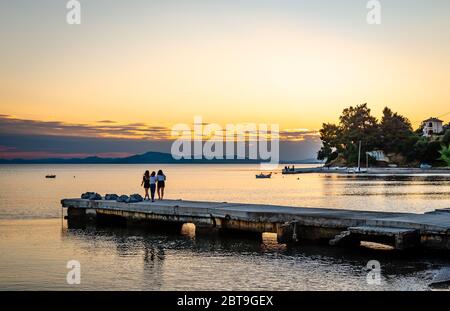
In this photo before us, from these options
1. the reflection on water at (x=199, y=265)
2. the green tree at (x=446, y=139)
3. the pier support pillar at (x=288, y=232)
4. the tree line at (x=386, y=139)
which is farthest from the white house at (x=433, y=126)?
the pier support pillar at (x=288, y=232)

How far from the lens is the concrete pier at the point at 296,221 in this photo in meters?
22.1

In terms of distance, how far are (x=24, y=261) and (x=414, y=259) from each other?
15467 mm

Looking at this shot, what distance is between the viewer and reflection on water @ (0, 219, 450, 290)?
754 inches

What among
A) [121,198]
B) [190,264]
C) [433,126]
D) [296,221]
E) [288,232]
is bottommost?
[190,264]

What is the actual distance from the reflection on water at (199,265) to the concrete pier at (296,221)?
64cm

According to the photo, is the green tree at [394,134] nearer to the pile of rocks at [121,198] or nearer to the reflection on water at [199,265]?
the pile of rocks at [121,198]

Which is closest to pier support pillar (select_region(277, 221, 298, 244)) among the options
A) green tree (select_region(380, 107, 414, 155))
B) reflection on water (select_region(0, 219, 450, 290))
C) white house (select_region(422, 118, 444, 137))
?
reflection on water (select_region(0, 219, 450, 290))

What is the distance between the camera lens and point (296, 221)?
26125mm

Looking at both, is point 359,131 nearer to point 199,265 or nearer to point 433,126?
point 433,126

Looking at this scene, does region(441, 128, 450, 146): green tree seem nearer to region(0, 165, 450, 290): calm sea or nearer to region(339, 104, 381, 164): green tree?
region(339, 104, 381, 164): green tree

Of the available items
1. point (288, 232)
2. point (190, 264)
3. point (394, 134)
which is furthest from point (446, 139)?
point (190, 264)

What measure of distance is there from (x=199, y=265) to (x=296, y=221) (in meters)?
5.72
